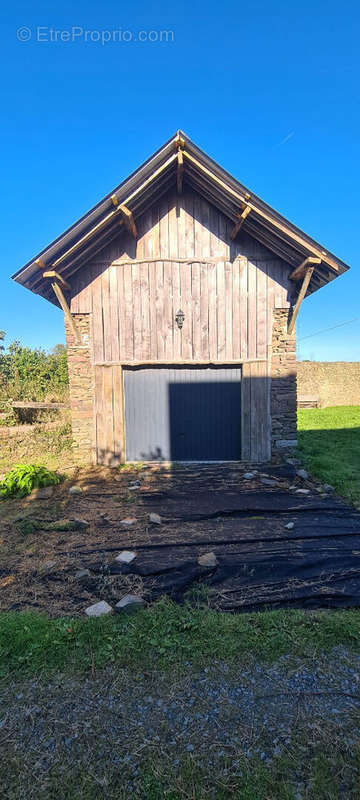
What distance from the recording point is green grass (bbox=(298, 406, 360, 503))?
5.92m

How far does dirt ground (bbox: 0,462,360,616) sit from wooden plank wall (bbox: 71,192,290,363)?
3.18 metres

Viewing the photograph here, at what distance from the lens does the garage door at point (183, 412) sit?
7.64m

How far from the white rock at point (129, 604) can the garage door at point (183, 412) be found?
4979 millimetres

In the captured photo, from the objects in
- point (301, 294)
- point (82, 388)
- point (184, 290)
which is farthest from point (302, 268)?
point (82, 388)

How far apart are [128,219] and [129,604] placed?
699cm

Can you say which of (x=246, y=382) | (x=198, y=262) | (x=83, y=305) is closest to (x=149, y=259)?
(x=198, y=262)

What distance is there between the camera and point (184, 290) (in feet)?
24.4

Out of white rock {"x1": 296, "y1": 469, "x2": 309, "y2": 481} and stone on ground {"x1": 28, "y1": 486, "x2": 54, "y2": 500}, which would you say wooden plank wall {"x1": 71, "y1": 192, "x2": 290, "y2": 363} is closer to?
white rock {"x1": 296, "y1": 469, "x2": 309, "y2": 481}

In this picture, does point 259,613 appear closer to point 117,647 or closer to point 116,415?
point 117,647

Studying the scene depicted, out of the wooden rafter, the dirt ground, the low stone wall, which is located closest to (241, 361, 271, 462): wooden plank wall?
the dirt ground

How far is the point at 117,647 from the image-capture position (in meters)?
2.29

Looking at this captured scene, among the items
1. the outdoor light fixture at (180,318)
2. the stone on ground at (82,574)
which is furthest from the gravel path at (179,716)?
the outdoor light fixture at (180,318)

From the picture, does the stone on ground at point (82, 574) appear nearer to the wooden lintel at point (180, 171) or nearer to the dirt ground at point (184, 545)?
the dirt ground at point (184, 545)

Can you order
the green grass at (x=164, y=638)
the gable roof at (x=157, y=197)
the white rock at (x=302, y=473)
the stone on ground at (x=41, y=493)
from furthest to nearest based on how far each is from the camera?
the gable roof at (x=157, y=197)
the white rock at (x=302, y=473)
the stone on ground at (x=41, y=493)
the green grass at (x=164, y=638)
